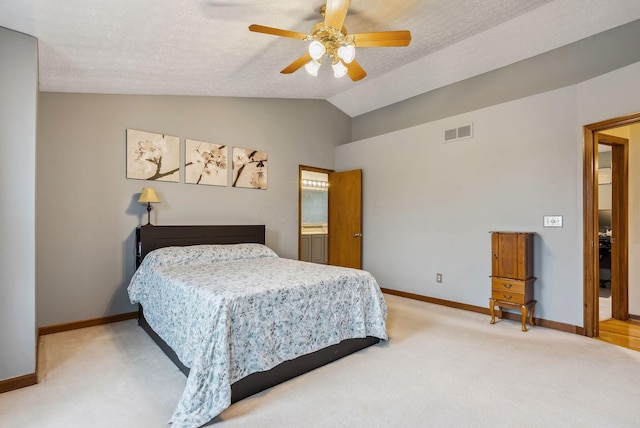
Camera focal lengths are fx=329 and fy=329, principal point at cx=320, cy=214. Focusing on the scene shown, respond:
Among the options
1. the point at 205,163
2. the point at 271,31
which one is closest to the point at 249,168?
the point at 205,163

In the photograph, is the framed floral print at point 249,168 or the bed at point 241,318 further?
the framed floral print at point 249,168

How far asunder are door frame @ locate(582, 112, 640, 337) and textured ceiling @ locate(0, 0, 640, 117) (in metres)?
1.23

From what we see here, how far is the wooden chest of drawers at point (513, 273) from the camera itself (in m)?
3.44

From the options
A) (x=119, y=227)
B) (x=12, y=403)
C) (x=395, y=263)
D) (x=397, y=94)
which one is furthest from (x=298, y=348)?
(x=397, y=94)

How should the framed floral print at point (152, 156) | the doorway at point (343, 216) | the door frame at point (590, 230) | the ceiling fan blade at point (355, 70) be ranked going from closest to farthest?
the ceiling fan blade at point (355, 70)
the door frame at point (590, 230)
the framed floral print at point (152, 156)
the doorway at point (343, 216)

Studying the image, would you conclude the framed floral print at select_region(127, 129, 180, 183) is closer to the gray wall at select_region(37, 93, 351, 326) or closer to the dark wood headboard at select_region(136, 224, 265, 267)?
the gray wall at select_region(37, 93, 351, 326)

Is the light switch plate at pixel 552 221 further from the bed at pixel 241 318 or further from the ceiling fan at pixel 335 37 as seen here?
the ceiling fan at pixel 335 37

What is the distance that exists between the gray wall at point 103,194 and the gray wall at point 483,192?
7.18 feet

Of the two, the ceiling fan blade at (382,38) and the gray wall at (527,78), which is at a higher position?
the gray wall at (527,78)

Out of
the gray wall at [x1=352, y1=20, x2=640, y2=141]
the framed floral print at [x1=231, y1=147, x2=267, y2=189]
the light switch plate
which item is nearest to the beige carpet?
the light switch plate

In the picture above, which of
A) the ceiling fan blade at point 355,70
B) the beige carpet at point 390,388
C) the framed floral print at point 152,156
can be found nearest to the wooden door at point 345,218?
the beige carpet at point 390,388

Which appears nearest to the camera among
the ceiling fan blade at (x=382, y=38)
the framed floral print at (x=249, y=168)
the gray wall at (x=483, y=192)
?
the ceiling fan blade at (x=382, y=38)

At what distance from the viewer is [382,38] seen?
2449 millimetres

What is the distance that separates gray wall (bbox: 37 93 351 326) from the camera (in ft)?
10.8
